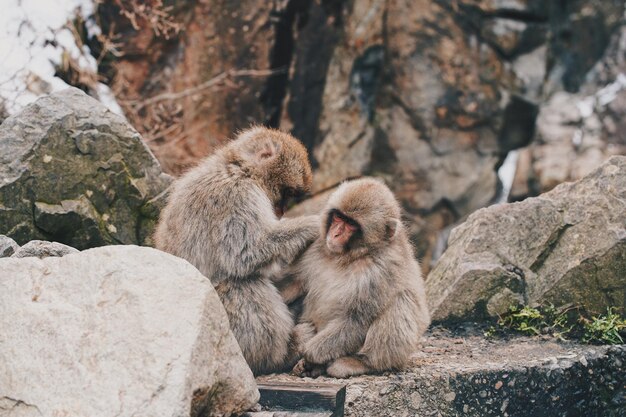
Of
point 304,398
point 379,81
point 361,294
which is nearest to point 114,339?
point 304,398

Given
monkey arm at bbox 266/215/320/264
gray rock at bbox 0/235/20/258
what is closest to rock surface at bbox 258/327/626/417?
monkey arm at bbox 266/215/320/264

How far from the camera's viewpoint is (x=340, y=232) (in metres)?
3.69

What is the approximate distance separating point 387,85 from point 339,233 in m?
6.53

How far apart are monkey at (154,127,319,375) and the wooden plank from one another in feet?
1.09

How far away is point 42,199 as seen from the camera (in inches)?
171

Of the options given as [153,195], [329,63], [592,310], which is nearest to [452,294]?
[592,310]

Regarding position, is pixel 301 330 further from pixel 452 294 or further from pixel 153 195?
pixel 153 195

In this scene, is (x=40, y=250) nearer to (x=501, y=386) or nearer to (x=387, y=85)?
(x=501, y=386)

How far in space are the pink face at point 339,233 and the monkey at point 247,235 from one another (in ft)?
0.50

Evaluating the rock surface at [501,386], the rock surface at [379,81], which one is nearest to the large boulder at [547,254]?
the rock surface at [501,386]

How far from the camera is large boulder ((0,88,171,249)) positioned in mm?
4270

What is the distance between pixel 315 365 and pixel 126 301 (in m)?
1.27

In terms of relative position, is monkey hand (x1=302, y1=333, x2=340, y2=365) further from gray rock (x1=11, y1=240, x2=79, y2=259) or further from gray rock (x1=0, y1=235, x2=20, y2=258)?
gray rock (x1=0, y1=235, x2=20, y2=258)

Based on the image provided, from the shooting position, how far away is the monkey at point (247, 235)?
3617 millimetres
